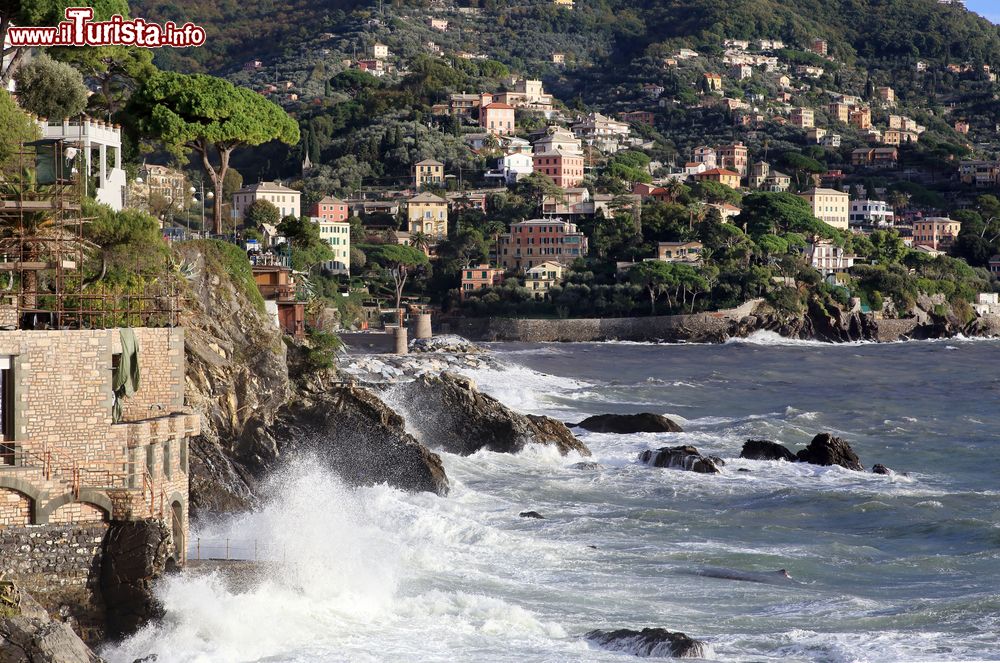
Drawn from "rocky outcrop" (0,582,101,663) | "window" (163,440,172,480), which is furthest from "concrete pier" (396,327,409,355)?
"rocky outcrop" (0,582,101,663)

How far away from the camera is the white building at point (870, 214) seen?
169 metres

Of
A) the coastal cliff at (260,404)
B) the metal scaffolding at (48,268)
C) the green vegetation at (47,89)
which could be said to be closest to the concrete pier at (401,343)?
the coastal cliff at (260,404)

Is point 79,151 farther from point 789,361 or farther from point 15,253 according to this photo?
point 789,361

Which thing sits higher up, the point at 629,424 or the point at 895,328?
the point at 895,328

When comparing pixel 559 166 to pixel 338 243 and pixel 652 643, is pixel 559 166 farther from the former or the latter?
pixel 652 643

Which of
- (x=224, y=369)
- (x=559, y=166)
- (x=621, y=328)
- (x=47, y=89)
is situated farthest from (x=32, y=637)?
(x=559, y=166)

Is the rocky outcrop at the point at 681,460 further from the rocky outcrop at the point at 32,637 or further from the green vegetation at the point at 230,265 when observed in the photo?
the rocky outcrop at the point at 32,637

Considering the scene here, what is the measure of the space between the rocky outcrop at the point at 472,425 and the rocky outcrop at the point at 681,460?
1.92m

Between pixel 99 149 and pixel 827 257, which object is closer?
pixel 99 149

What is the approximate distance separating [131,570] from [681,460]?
75.9 feet

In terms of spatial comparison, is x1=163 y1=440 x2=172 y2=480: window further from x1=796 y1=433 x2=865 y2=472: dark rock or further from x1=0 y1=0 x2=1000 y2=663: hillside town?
x1=796 y1=433 x2=865 y2=472: dark rock

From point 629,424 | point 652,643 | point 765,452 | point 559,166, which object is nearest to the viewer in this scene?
point 652,643

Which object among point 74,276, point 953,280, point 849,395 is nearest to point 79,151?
point 74,276

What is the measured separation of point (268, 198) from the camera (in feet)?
425
